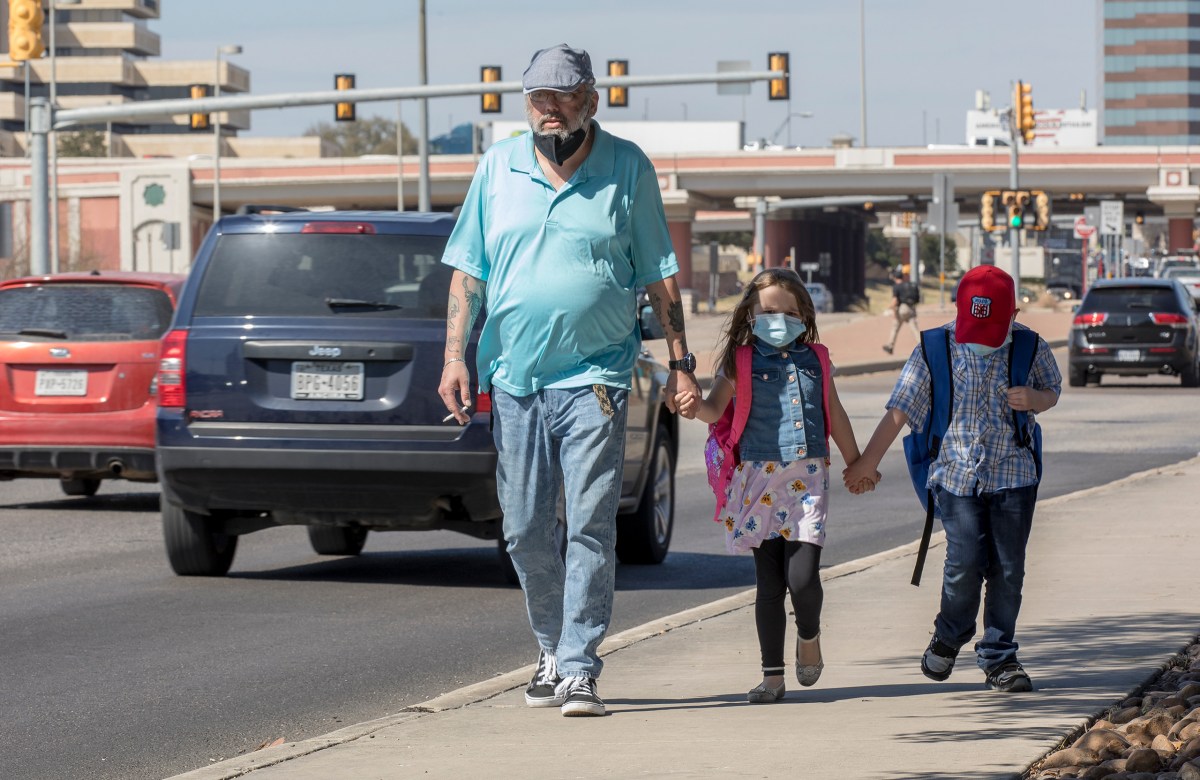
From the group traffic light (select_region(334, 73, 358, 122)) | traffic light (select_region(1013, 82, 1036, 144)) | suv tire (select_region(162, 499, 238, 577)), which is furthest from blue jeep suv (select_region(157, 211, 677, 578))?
traffic light (select_region(1013, 82, 1036, 144))

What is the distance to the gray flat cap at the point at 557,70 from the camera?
6477 mm

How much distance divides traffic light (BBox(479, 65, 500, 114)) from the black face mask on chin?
27671mm

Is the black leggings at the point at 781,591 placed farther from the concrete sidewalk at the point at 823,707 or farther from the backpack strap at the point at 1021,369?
the backpack strap at the point at 1021,369

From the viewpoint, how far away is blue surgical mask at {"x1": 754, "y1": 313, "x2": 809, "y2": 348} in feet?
22.1

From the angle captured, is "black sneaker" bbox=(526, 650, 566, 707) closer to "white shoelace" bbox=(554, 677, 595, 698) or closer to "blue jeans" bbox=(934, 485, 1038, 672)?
"white shoelace" bbox=(554, 677, 595, 698)

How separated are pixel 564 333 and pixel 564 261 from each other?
227mm

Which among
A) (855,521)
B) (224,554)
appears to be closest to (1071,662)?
(224,554)

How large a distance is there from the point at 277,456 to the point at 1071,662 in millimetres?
4201

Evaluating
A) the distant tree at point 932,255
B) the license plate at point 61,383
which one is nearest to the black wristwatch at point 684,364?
the license plate at point 61,383

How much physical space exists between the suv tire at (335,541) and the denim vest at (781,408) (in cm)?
574

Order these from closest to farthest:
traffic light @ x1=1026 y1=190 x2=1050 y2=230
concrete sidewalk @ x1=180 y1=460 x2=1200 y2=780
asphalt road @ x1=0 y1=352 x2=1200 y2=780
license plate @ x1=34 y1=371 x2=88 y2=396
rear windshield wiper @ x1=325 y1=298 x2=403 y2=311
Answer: concrete sidewalk @ x1=180 y1=460 x2=1200 y2=780
asphalt road @ x1=0 y1=352 x2=1200 y2=780
rear windshield wiper @ x1=325 y1=298 x2=403 y2=311
license plate @ x1=34 y1=371 x2=88 y2=396
traffic light @ x1=1026 y1=190 x2=1050 y2=230

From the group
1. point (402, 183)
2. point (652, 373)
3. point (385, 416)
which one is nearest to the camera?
point (385, 416)

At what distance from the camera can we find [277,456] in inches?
393

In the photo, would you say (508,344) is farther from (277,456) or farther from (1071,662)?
(277,456)
